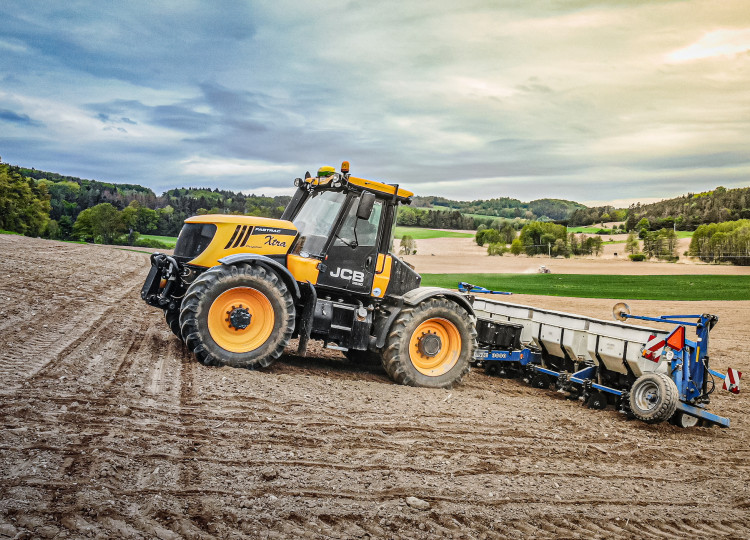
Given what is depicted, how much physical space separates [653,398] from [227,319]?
19.2 ft

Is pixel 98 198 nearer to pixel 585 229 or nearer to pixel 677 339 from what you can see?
pixel 585 229

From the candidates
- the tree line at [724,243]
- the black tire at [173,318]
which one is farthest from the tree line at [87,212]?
the black tire at [173,318]

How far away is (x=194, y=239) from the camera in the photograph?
29.3 ft

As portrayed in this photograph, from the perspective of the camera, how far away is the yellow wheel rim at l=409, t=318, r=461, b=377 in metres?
9.34

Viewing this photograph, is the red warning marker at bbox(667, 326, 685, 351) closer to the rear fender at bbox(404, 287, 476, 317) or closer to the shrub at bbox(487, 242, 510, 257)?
the rear fender at bbox(404, 287, 476, 317)

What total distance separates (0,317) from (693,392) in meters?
11.1

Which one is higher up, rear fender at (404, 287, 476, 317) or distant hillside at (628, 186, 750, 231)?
distant hillside at (628, 186, 750, 231)

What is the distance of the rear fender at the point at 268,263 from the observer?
8.34 m

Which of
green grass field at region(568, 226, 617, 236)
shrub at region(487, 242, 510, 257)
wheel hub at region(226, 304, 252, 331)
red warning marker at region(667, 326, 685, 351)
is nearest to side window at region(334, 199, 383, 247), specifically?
wheel hub at region(226, 304, 252, 331)

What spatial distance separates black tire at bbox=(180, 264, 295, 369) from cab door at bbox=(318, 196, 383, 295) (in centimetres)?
87

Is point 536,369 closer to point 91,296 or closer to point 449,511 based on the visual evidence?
point 449,511

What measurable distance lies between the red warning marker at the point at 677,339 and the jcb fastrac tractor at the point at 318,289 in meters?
2.73

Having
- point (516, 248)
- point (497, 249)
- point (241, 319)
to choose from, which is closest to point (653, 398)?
point (241, 319)

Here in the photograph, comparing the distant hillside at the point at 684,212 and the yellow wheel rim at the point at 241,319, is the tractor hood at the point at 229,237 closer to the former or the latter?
the yellow wheel rim at the point at 241,319
